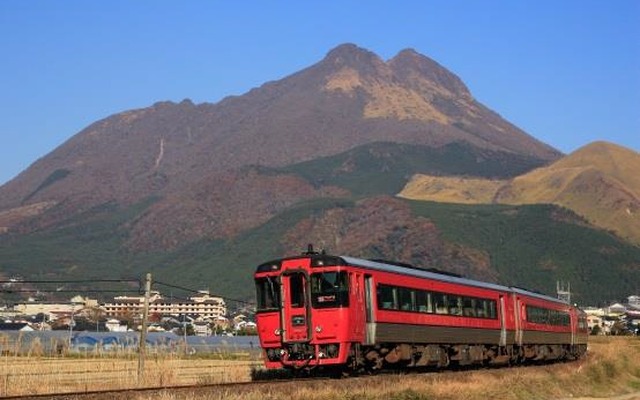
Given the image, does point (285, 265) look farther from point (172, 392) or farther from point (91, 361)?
point (91, 361)

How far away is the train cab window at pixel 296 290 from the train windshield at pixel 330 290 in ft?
1.50

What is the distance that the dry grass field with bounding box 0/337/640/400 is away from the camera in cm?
2894

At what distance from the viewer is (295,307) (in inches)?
1315

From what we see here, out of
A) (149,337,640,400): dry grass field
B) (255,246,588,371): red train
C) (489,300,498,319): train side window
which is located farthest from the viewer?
(489,300,498,319): train side window

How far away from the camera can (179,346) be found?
5800cm

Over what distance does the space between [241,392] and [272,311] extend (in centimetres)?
649

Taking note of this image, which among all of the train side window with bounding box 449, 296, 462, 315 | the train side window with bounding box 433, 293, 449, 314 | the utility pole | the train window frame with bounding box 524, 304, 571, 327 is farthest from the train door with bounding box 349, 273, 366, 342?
the train window frame with bounding box 524, 304, 571, 327

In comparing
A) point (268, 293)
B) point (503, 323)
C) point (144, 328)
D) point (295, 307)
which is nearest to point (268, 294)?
point (268, 293)

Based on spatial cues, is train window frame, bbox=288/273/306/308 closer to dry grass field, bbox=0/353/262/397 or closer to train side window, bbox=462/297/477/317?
dry grass field, bbox=0/353/262/397

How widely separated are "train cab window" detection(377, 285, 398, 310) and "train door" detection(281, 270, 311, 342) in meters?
3.01

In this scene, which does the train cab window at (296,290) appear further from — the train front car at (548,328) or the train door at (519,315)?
the train front car at (548,328)

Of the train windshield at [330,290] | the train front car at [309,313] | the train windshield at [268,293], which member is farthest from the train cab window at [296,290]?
the train windshield at [268,293]

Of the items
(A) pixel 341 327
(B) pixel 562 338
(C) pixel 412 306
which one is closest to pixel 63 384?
(A) pixel 341 327

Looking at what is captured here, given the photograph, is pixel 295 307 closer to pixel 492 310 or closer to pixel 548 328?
pixel 492 310
